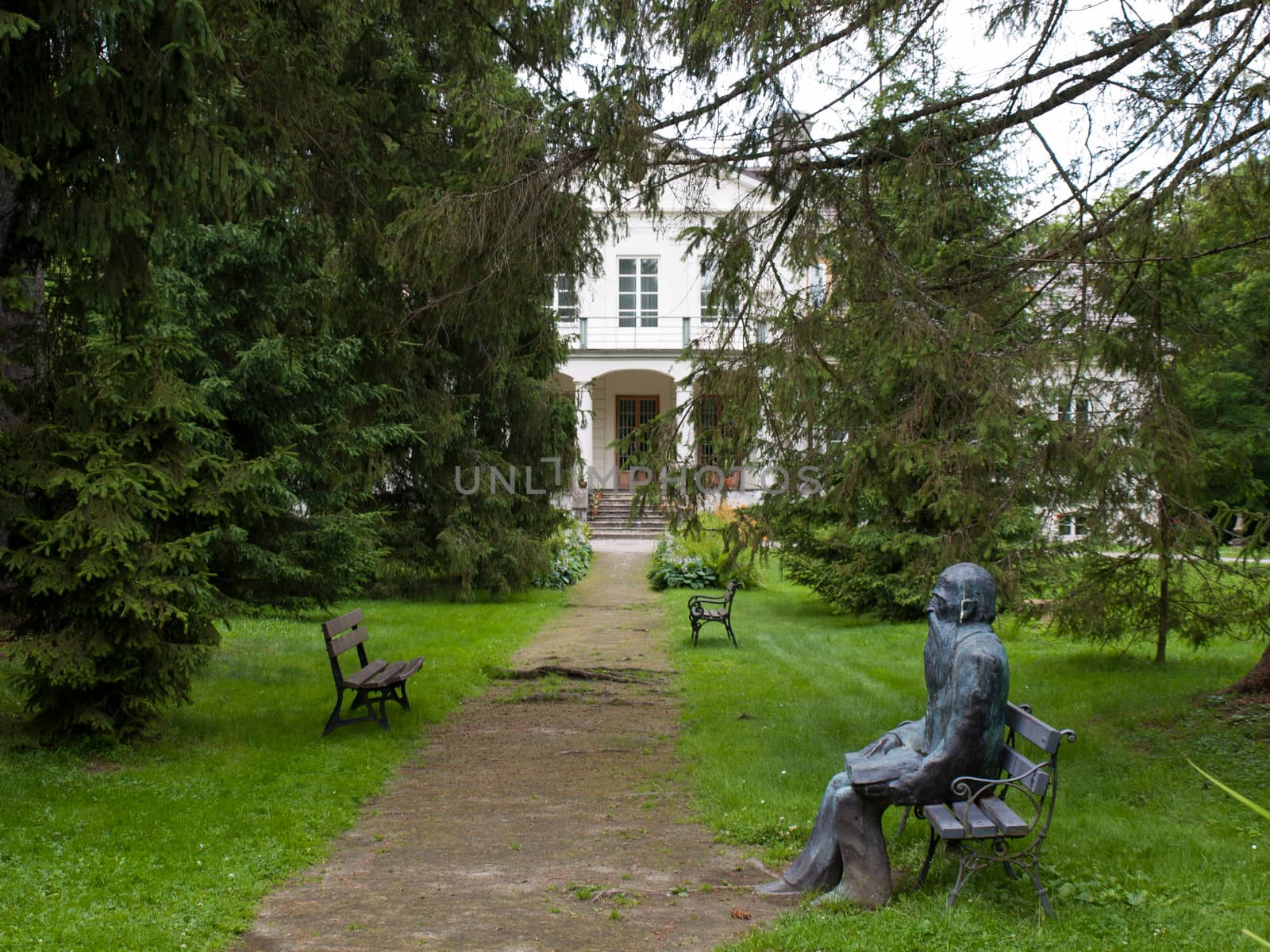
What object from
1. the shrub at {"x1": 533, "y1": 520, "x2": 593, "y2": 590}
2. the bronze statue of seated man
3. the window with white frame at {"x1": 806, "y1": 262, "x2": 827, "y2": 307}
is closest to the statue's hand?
the bronze statue of seated man

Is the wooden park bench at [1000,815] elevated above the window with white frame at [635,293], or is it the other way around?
the window with white frame at [635,293]

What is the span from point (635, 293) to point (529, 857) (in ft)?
93.3

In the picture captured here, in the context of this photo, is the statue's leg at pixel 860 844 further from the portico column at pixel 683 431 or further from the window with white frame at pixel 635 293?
the window with white frame at pixel 635 293

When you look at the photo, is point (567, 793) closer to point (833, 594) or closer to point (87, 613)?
point (87, 613)

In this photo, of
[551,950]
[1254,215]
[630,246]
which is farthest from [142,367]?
[630,246]

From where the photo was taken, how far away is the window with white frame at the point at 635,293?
3300 cm

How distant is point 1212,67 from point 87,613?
804 cm

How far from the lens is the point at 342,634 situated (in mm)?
9633

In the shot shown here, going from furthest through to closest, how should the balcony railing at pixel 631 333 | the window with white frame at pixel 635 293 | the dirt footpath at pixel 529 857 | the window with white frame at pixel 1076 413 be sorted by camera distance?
the window with white frame at pixel 635 293, the balcony railing at pixel 631 333, the window with white frame at pixel 1076 413, the dirt footpath at pixel 529 857

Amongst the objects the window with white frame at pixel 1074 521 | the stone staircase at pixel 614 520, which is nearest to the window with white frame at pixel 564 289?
the window with white frame at pixel 1074 521

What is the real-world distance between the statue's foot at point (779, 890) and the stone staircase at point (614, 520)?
23.3 metres

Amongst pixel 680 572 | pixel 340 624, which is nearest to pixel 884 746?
pixel 340 624

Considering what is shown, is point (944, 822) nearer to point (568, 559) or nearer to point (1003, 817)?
point (1003, 817)

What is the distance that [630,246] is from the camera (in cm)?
3297
